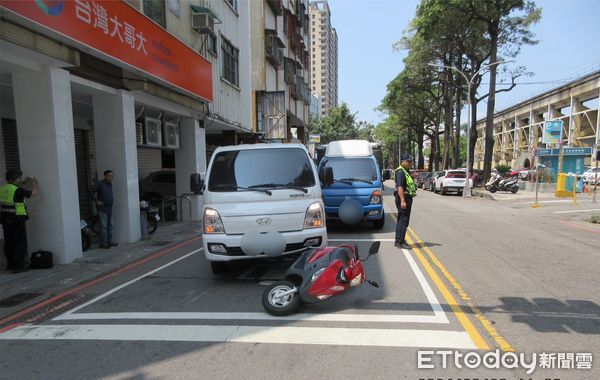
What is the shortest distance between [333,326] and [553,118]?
6102 cm

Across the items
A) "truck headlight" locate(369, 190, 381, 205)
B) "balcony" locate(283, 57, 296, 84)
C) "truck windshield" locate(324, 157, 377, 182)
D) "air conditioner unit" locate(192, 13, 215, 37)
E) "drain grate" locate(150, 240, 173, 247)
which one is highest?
"balcony" locate(283, 57, 296, 84)

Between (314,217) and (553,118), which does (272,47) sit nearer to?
(314,217)

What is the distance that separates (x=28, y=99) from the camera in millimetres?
7434

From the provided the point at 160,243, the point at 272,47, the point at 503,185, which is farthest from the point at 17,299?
the point at 503,185

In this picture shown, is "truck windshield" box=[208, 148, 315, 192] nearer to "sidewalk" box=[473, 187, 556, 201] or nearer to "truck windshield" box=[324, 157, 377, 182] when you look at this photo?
"truck windshield" box=[324, 157, 377, 182]

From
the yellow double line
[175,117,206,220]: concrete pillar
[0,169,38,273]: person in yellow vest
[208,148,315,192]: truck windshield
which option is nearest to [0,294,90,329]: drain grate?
[0,169,38,273]: person in yellow vest

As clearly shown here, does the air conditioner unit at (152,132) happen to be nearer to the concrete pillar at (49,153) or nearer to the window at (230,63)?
the concrete pillar at (49,153)

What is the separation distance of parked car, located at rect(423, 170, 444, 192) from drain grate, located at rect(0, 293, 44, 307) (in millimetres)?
27288

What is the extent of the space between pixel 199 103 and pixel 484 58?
25.7 metres

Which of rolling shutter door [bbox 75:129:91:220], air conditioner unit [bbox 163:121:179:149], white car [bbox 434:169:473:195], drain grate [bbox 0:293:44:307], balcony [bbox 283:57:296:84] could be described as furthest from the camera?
balcony [bbox 283:57:296:84]

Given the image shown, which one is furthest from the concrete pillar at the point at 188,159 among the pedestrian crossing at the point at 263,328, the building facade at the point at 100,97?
the pedestrian crossing at the point at 263,328

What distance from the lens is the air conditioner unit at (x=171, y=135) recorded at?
13070 millimetres

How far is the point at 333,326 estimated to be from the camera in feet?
13.9

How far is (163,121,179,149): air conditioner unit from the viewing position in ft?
42.9
